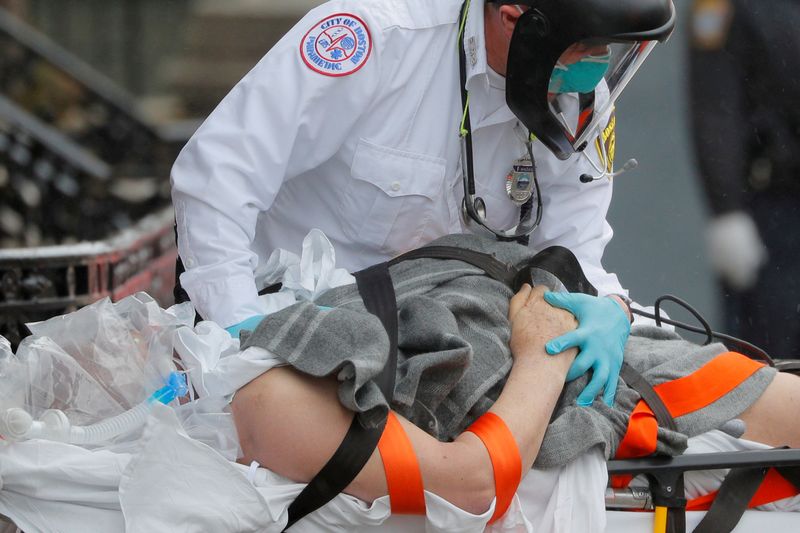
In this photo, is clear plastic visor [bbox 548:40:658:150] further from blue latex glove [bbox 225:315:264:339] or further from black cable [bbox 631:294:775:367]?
blue latex glove [bbox 225:315:264:339]

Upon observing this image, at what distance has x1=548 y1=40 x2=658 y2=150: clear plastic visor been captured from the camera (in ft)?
7.10

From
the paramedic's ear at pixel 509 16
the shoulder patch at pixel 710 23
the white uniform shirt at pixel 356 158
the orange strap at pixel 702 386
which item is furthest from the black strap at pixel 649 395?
the shoulder patch at pixel 710 23

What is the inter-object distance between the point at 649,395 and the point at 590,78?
2.17 ft

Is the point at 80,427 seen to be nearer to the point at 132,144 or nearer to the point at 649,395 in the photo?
the point at 649,395

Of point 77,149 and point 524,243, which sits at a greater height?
point 524,243

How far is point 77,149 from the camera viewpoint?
664 cm

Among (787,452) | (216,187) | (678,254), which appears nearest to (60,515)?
(216,187)

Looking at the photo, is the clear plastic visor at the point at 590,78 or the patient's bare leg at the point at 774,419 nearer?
the patient's bare leg at the point at 774,419

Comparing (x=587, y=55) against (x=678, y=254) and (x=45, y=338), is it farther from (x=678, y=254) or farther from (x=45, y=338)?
(x=678, y=254)

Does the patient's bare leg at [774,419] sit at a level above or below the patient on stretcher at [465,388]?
below

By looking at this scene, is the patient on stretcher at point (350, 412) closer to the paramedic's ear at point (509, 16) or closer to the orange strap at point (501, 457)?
the orange strap at point (501, 457)

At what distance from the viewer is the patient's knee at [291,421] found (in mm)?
1640

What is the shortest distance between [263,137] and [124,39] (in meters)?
7.02

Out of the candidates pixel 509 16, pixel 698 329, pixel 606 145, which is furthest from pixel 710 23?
pixel 509 16
